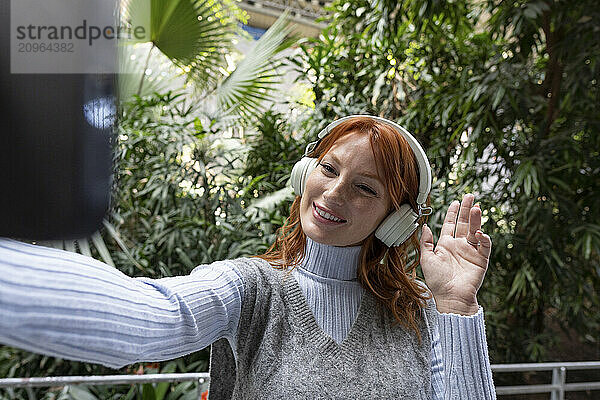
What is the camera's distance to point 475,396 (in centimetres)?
88

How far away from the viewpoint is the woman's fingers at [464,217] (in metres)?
0.94

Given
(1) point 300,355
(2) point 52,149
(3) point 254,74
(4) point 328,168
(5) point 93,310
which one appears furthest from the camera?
(3) point 254,74

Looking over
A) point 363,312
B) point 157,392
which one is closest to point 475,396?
point 363,312

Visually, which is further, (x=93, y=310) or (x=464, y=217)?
(x=464, y=217)

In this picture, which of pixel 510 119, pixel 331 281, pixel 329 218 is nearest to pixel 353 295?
pixel 331 281

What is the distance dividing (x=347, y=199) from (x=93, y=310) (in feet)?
1.91

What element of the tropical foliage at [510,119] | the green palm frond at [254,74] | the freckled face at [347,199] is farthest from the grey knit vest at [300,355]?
the green palm frond at [254,74]

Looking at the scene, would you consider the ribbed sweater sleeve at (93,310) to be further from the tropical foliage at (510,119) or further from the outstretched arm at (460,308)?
the tropical foliage at (510,119)

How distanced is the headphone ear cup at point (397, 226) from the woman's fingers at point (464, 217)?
0.08 meters

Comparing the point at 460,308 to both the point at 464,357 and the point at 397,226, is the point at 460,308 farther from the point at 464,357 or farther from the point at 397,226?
the point at 397,226

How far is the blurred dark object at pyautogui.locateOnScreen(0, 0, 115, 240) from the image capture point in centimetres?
15

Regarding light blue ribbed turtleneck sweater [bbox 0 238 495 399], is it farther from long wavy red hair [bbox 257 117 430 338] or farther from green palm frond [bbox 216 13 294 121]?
green palm frond [bbox 216 13 294 121]

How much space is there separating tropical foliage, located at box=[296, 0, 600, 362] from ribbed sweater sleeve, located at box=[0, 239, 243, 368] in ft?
6.13

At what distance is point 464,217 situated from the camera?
37.3 inches
